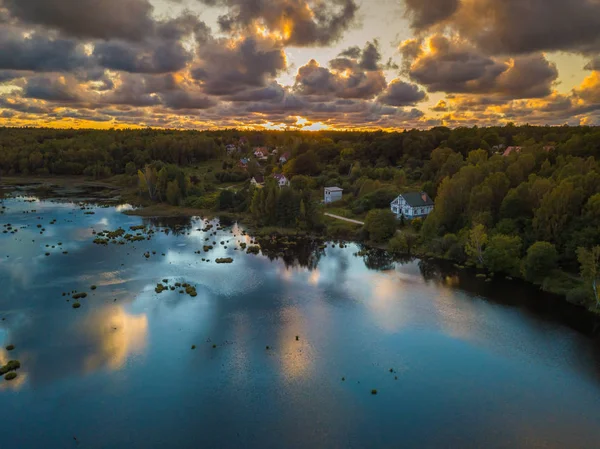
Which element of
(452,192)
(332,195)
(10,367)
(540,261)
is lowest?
(332,195)

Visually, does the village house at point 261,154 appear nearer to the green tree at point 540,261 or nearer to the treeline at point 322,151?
the treeline at point 322,151

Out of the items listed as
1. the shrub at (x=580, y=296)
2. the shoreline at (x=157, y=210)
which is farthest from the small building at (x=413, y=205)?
the shrub at (x=580, y=296)

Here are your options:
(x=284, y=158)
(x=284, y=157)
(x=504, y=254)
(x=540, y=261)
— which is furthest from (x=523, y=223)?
(x=284, y=157)

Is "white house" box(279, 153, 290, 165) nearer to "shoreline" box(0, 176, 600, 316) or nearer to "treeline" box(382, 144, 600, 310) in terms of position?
"shoreline" box(0, 176, 600, 316)

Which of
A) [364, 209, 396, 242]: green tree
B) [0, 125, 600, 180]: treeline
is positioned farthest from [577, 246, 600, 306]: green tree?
[0, 125, 600, 180]: treeline

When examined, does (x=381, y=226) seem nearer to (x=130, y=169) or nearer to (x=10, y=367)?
(x=10, y=367)

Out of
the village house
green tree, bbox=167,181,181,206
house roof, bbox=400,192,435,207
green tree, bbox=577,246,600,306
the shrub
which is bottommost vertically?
the village house
